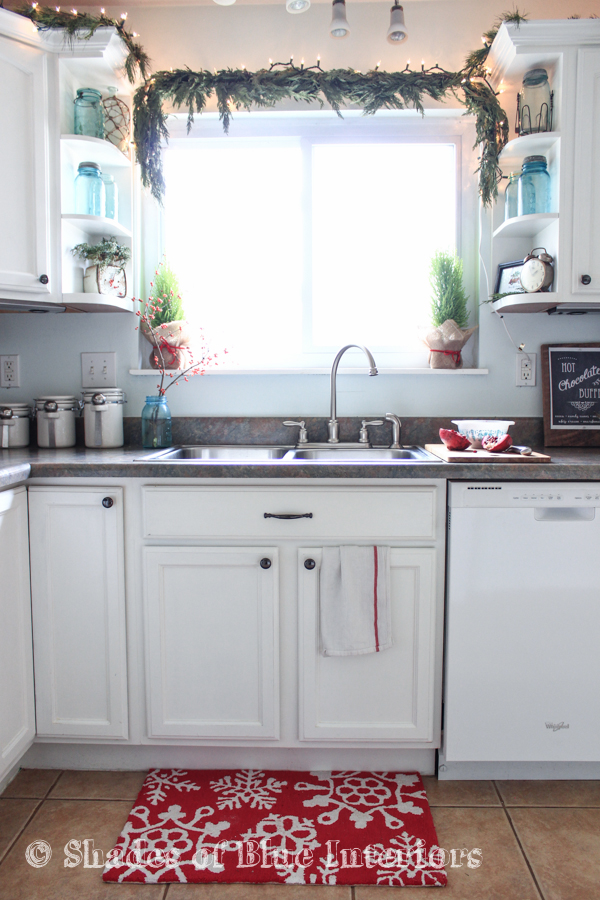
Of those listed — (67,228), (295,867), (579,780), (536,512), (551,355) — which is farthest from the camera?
(551,355)

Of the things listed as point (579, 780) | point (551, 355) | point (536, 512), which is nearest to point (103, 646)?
point (536, 512)

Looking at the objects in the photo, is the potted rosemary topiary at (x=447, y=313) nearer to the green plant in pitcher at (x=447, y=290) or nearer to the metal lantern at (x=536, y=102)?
the green plant in pitcher at (x=447, y=290)

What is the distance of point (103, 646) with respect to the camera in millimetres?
1754

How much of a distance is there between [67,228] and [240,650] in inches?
59.6

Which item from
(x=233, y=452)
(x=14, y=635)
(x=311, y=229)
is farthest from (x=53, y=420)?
(x=311, y=229)

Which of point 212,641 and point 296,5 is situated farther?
point 296,5

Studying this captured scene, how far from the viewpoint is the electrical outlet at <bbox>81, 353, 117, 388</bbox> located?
7.59ft

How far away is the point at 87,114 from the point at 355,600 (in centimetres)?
184

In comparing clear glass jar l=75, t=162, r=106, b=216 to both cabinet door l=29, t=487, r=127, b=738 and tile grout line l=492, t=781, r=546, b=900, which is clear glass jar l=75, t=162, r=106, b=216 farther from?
tile grout line l=492, t=781, r=546, b=900

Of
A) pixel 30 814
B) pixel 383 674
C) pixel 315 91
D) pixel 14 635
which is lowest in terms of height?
pixel 30 814

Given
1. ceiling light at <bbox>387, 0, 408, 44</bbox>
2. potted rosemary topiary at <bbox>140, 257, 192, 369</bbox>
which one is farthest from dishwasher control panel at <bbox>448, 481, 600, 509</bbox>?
ceiling light at <bbox>387, 0, 408, 44</bbox>

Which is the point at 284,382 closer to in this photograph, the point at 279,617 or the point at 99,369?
the point at 99,369

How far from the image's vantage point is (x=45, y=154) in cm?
198

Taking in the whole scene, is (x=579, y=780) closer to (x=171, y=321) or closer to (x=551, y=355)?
(x=551, y=355)
